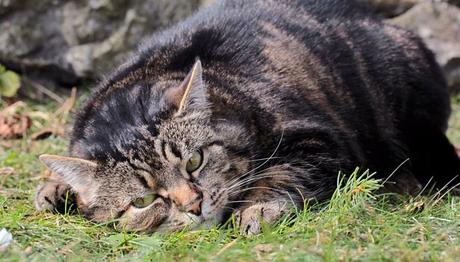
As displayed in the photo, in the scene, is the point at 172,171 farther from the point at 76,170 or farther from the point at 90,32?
the point at 90,32

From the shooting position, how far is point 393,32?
431cm

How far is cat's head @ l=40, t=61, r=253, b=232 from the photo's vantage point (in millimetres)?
2988

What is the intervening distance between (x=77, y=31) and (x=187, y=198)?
10.2ft

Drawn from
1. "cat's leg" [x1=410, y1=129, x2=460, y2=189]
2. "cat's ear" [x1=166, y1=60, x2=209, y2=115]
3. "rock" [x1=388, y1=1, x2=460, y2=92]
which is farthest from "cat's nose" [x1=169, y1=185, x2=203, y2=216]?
"rock" [x1=388, y1=1, x2=460, y2=92]

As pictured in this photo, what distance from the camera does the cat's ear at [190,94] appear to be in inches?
119

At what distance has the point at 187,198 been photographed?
2.95m

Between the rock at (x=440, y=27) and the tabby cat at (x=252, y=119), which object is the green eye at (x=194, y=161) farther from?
the rock at (x=440, y=27)

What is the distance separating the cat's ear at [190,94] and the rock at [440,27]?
9.91 ft

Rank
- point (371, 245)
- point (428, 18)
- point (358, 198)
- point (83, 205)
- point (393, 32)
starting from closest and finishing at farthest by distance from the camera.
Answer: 1. point (371, 245)
2. point (358, 198)
3. point (83, 205)
4. point (393, 32)
5. point (428, 18)

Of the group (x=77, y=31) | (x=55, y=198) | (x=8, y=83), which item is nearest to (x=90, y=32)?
(x=77, y=31)

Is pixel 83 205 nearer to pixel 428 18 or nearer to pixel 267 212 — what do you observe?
pixel 267 212

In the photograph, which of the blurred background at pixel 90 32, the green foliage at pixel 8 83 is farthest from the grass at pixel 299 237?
the blurred background at pixel 90 32

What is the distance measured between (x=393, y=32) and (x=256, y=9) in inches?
33.2

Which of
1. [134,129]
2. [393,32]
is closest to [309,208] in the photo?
[134,129]
